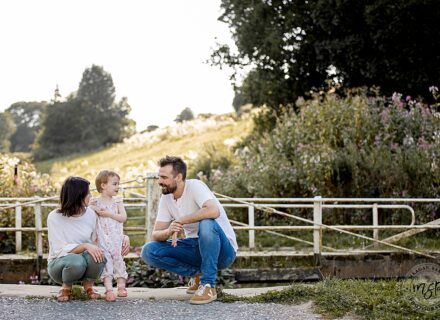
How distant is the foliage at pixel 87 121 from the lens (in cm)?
4403

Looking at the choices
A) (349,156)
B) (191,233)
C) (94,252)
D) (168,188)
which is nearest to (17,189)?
(349,156)

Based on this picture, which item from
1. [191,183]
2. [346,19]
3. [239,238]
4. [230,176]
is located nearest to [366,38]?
[346,19]

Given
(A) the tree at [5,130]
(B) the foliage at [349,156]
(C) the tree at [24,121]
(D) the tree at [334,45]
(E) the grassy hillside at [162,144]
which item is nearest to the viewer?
(B) the foliage at [349,156]

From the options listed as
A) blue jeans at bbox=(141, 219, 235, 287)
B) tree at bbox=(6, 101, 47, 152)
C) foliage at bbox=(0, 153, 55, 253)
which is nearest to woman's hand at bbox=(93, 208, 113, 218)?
blue jeans at bbox=(141, 219, 235, 287)

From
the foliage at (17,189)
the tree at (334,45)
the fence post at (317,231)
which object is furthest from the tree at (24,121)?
the fence post at (317,231)

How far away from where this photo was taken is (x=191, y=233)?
7.07 meters

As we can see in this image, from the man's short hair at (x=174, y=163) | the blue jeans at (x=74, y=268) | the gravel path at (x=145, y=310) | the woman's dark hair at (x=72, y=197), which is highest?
the man's short hair at (x=174, y=163)

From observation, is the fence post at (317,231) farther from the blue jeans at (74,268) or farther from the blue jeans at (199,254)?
the blue jeans at (74,268)

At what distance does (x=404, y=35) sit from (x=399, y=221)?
7.26m

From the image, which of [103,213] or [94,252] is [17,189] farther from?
[94,252]

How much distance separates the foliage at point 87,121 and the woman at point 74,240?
117 feet

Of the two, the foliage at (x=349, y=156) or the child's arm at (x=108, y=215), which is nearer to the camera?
Answer: the child's arm at (x=108, y=215)

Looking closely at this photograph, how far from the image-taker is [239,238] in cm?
1327

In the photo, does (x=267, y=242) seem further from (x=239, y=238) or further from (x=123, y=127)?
(x=123, y=127)
